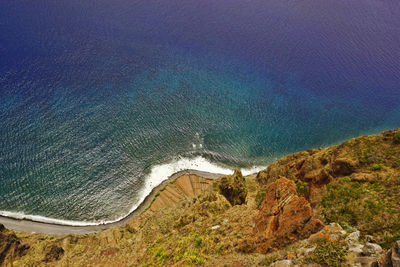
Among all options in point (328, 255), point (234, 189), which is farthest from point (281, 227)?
point (234, 189)

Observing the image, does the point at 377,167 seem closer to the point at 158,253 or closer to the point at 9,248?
the point at 158,253

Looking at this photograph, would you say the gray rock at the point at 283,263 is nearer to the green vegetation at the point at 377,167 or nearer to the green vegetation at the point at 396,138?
the green vegetation at the point at 377,167

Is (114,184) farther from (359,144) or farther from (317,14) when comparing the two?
(317,14)

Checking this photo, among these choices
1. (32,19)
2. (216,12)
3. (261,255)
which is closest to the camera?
(261,255)

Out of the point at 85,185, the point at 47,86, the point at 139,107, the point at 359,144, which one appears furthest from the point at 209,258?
the point at 47,86

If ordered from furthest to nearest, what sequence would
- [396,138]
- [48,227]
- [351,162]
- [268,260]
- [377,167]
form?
1. [48,227]
2. [351,162]
3. [396,138]
4. [377,167]
5. [268,260]

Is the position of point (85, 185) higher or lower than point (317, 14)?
lower

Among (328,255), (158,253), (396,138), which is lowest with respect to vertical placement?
(158,253)

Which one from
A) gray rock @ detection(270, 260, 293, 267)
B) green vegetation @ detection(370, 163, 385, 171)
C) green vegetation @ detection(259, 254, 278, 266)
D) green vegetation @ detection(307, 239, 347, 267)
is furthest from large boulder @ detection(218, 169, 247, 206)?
green vegetation @ detection(307, 239, 347, 267)
